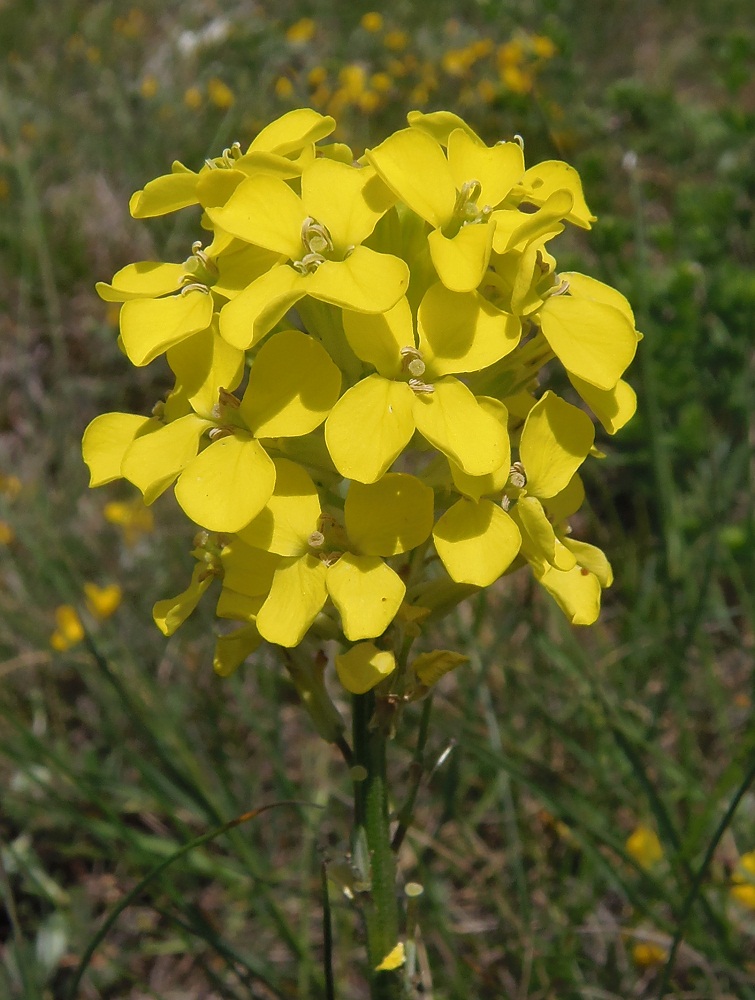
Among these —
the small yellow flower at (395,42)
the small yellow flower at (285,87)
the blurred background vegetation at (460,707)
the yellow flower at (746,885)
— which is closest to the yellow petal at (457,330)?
the blurred background vegetation at (460,707)

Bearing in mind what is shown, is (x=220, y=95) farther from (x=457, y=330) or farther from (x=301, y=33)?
(x=457, y=330)

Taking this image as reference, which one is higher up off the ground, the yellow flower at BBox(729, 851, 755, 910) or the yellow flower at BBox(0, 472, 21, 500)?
the yellow flower at BBox(0, 472, 21, 500)

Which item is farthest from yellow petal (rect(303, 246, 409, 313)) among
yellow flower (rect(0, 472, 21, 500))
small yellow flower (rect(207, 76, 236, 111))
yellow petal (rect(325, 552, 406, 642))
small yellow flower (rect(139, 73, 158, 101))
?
small yellow flower (rect(139, 73, 158, 101))

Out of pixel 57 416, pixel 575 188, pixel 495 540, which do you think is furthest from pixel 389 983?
pixel 57 416

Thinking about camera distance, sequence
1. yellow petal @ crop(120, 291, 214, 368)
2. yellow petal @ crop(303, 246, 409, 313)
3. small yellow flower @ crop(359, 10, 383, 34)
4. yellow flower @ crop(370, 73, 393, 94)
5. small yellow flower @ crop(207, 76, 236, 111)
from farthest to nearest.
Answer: small yellow flower @ crop(359, 10, 383, 34) → yellow flower @ crop(370, 73, 393, 94) → small yellow flower @ crop(207, 76, 236, 111) → yellow petal @ crop(120, 291, 214, 368) → yellow petal @ crop(303, 246, 409, 313)

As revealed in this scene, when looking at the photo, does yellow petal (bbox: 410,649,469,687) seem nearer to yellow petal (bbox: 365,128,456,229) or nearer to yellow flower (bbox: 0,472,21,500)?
yellow petal (bbox: 365,128,456,229)

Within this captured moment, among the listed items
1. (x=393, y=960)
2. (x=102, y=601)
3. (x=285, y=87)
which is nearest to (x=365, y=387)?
(x=393, y=960)

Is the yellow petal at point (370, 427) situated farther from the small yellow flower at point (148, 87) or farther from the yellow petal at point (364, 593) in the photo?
the small yellow flower at point (148, 87)
